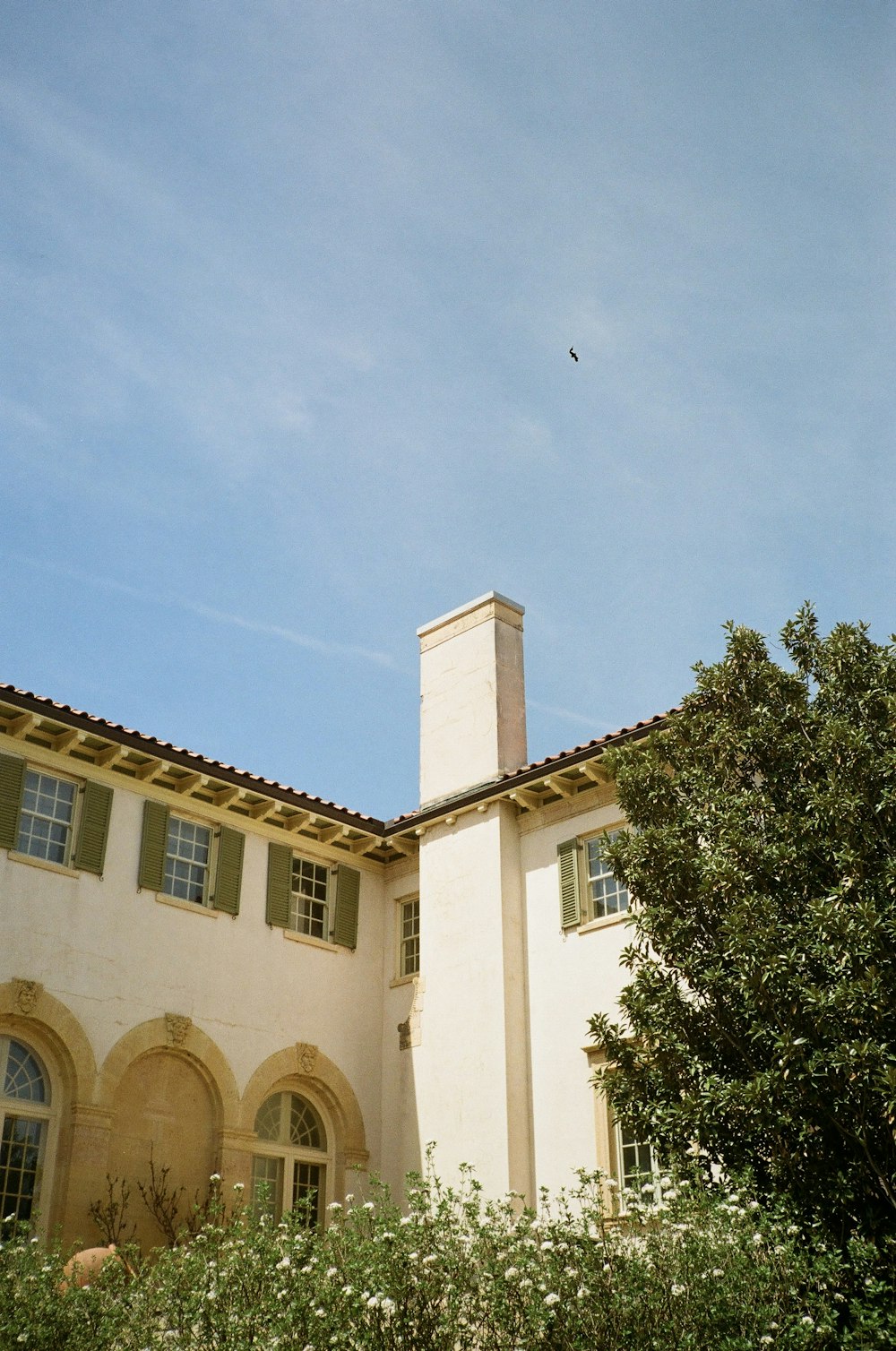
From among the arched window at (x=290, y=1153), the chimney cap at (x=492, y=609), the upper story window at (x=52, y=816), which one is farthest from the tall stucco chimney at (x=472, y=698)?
the upper story window at (x=52, y=816)

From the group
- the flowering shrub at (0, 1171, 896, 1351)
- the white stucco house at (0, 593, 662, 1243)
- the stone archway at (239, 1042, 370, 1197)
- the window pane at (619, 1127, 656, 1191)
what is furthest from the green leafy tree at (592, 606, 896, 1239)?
the stone archway at (239, 1042, 370, 1197)

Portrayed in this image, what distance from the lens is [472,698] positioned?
23078mm

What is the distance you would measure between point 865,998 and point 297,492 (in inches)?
363

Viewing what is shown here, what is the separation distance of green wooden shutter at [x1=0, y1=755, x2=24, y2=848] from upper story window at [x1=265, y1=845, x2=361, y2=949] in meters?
4.49

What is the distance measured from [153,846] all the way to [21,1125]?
14.0ft

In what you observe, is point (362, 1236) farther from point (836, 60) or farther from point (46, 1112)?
point (836, 60)

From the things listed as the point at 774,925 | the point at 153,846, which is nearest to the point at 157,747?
the point at 153,846

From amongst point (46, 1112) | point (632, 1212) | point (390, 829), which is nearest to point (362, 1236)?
point (632, 1212)

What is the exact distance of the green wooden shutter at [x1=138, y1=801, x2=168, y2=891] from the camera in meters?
19.8

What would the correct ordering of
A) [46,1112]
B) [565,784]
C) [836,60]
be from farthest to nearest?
[565,784], [46,1112], [836,60]

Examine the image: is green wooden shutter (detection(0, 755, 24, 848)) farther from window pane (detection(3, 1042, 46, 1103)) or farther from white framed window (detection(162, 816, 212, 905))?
window pane (detection(3, 1042, 46, 1103))

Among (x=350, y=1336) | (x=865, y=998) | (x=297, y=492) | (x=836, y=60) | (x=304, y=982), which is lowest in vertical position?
(x=350, y=1336)

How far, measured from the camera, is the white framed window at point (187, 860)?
800 inches

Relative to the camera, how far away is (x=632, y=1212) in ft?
37.8
